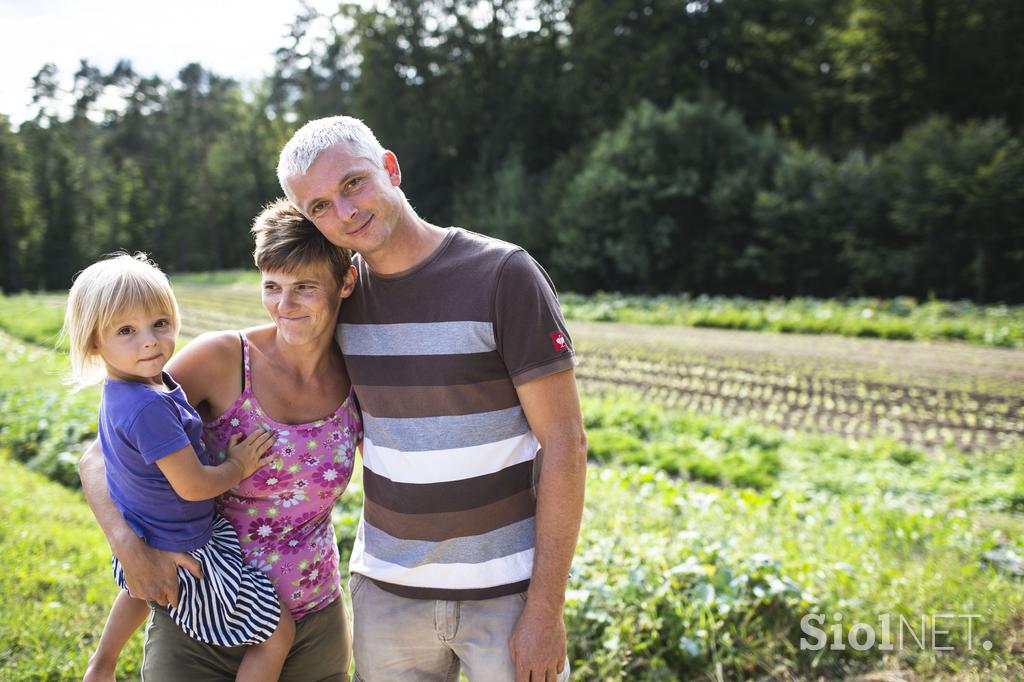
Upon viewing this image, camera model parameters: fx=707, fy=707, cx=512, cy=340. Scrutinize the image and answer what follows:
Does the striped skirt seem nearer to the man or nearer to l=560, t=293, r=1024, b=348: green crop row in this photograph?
the man

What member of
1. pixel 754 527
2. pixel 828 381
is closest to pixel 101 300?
pixel 754 527

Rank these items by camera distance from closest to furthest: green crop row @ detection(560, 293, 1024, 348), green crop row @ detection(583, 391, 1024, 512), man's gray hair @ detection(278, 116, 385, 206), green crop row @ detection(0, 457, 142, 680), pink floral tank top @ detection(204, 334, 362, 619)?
1. man's gray hair @ detection(278, 116, 385, 206)
2. pink floral tank top @ detection(204, 334, 362, 619)
3. green crop row @ detection(0, 457, 142, 680)
4. green crop row @ detection(583, 391, 1024, 512)
5. green crop row @ detection(560, 293, 1024, 348)

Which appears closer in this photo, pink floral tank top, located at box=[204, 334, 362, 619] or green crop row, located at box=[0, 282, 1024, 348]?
pink floral tank top, located at box=[204, 334, 362, 619]

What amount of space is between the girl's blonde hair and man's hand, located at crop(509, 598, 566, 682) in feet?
4.02

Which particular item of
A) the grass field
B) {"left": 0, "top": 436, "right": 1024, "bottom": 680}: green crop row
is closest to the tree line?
the grass field

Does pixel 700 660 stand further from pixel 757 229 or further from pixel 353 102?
pixel 353 102

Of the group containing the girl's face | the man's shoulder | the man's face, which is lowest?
the girl's face

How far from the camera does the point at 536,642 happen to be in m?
1.72

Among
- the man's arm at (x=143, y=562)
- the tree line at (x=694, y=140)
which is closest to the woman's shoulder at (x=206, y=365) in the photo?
the man's arm at (x=143, y=562)

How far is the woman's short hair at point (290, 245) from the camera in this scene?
6.10 feet

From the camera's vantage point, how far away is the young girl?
1.74m

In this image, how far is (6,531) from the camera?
4.47 meters

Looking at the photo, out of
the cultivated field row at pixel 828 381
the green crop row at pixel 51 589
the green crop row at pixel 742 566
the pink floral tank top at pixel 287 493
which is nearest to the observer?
the pink floral tank top at pixel 287 493

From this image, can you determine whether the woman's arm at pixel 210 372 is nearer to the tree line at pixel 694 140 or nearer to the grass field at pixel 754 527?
the grass field at pixel 754 527
